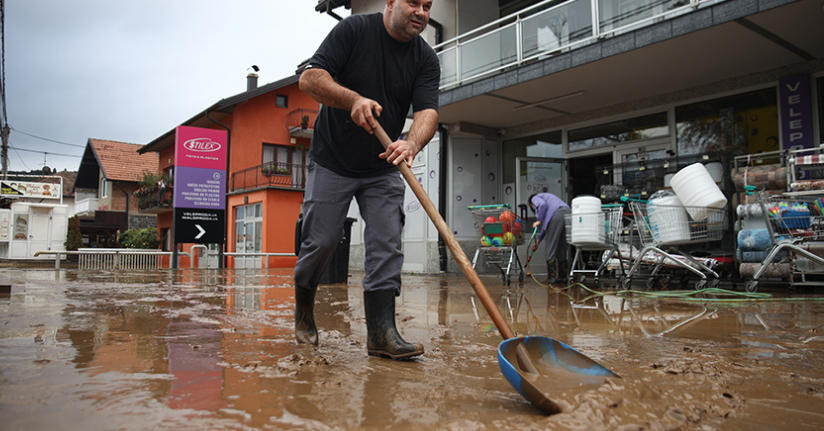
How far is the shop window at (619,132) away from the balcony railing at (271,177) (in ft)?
53.8

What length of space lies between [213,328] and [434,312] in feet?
6.44

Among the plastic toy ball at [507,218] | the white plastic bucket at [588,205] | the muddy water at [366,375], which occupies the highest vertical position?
the white plastic bucket at [588,205]

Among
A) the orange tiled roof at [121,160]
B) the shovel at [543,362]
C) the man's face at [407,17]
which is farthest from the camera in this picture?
the orange tiled roof at [121,160]

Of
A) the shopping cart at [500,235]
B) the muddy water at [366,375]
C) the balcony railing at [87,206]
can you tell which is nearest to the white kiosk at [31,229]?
the balcony railing at [87,206]

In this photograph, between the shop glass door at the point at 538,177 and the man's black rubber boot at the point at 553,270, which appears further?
the shop glass door at the point at 538,177

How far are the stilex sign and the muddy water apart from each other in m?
10.1

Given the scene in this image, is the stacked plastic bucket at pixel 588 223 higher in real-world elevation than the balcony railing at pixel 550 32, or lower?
lower

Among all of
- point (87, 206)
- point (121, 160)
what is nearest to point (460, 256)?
point (121, 160)

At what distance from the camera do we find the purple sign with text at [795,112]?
768 cm

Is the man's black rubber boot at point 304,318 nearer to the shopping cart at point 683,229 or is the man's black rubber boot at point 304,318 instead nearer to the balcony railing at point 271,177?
the shopping cart at point 683,229

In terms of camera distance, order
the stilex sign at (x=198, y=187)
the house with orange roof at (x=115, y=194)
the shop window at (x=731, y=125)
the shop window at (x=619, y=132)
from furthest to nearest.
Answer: the house with orange roof at (x=115, y=194) → the stilex sign at (x=198, y=187) → the shop window at (x=619, y=132) → the shop window at (x=731, y=125)

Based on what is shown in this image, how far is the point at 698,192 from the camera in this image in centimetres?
626

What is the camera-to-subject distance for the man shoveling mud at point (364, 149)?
8.41ft

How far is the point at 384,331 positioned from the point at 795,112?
326 inches
